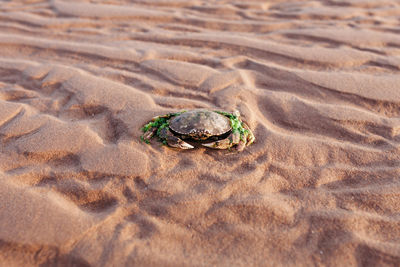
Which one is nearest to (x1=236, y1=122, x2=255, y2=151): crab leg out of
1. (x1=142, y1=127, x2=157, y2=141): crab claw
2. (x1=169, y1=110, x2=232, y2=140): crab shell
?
(x1=169, y1=110, x2=232, y2=140): crab shell

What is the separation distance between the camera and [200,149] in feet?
7.73

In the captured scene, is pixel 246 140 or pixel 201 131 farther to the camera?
pixel 246 140

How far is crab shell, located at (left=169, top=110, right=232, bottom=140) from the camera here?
229 cm

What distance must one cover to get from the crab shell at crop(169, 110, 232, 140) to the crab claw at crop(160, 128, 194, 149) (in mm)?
43

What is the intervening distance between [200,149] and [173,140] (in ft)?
0.74

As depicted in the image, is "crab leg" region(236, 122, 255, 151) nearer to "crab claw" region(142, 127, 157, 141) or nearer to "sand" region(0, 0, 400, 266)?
"sand" region(0, 0, 400, 266)

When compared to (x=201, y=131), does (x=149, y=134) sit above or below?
below

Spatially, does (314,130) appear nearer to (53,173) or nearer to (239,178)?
(239,178)

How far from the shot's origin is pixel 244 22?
4.18 metres

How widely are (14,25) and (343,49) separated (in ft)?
14.1

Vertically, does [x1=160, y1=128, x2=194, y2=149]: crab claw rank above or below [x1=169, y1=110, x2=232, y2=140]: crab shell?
below

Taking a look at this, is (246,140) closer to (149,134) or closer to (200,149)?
(200,149)

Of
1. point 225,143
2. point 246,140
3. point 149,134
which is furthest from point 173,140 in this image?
point 246,140

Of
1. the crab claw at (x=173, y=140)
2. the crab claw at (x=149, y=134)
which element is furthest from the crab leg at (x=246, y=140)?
the crab claw at (x=149, y=134)
